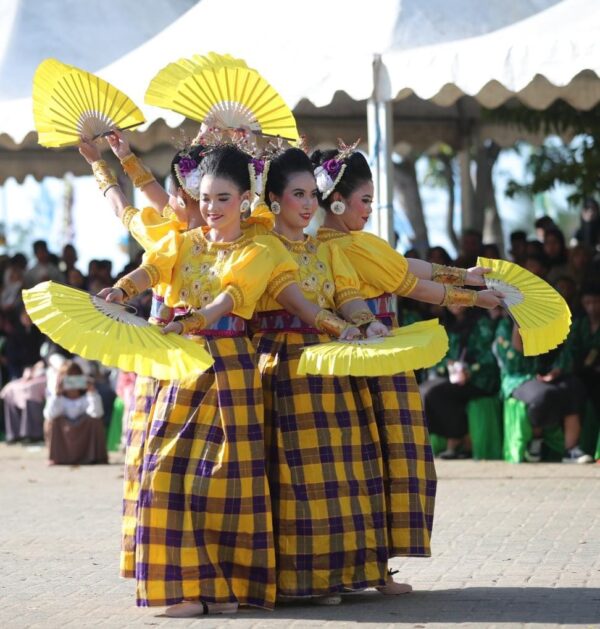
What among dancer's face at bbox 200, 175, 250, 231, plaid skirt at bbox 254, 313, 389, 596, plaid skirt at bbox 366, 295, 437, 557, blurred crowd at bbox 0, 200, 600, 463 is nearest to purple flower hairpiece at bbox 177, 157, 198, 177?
dancer's face at bbox 200, 175, 250, 231

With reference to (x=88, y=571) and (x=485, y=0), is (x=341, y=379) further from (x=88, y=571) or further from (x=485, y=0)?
(x=485, y=0)

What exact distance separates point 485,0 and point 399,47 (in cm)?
93

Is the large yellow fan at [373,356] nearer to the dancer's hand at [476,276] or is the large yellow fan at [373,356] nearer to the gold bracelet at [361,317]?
the gold bracelet at [361,317]

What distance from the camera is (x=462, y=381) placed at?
11.0 metres

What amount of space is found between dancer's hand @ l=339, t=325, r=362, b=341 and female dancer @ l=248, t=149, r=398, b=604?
5cm

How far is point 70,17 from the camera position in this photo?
1340cm

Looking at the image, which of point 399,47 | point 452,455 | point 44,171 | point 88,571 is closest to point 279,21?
point 399,47

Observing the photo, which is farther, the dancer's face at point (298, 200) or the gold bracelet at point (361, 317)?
the dancer's face at point (298, 200)

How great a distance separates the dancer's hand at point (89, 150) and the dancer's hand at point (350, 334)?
1500 millimetres

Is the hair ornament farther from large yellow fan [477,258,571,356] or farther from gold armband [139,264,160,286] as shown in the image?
gold armband [139,264,160,286]

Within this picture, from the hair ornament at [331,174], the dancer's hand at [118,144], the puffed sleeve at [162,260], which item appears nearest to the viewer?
the puffed sleeve at [162,260]

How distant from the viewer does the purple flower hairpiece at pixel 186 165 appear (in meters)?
5.81

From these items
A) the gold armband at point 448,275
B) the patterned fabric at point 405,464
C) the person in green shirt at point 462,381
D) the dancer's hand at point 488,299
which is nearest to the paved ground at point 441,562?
the patterned fabric at point 405,464

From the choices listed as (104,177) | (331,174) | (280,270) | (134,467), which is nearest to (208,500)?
(134,467)
